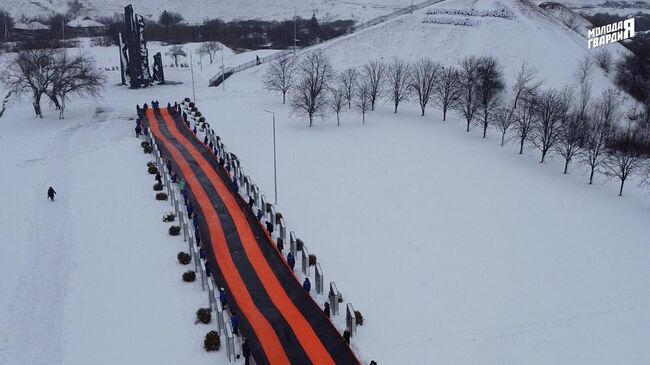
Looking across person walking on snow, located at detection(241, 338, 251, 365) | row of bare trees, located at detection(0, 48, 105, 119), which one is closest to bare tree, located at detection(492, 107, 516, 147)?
person walking on snow, located at detection(241, 338, 251, 365)

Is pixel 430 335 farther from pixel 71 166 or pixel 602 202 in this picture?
pixel 71 166

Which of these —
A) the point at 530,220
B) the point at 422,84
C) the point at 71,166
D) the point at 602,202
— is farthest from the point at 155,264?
the point at 422,84

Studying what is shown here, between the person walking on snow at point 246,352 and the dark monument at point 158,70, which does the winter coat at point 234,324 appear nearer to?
the person walking on snow at point 246,352

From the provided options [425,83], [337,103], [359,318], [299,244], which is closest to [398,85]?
[425,83]

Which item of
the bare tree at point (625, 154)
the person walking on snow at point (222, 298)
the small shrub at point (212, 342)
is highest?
the bare tree at point (625, 154)

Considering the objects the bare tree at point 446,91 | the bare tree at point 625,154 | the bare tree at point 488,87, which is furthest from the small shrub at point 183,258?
the bare tree at point 446,91
